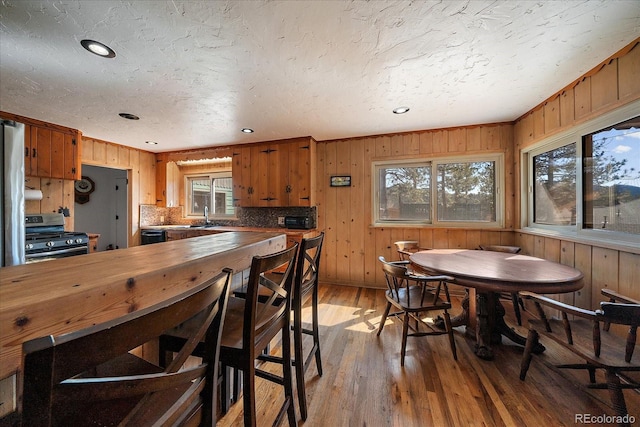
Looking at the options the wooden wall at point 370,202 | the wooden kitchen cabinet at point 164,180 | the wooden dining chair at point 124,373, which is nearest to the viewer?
the wooden dining chair at point 124,373

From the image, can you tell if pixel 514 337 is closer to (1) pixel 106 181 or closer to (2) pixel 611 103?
(2) pixel 611 103

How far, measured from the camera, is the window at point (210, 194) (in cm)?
484

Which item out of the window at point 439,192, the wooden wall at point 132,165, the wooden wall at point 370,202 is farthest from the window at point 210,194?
the window at point 439,192

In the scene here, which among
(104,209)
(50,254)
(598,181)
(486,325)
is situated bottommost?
(486,325)

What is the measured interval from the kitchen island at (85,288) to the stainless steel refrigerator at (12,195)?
76 centimetres

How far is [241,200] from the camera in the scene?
414 centimetres

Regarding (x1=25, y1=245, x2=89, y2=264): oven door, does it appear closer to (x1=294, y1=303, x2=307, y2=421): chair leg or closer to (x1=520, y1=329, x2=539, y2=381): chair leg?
(x1=294, y1=303, x2=307, y2=421): chair leg

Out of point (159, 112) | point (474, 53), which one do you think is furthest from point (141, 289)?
point (159, 112)

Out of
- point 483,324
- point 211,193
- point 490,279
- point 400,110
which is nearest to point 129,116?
point 211,193

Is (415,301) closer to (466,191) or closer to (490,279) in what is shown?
(490,279)

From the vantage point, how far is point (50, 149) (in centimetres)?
306

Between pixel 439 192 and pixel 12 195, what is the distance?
4086 mm

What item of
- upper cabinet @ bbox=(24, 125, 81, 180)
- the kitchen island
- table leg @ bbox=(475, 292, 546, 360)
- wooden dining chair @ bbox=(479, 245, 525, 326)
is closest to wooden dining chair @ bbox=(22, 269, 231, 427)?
the kitchen island

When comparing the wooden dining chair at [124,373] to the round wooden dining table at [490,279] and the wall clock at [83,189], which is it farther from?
the wall clock at [83,189]
